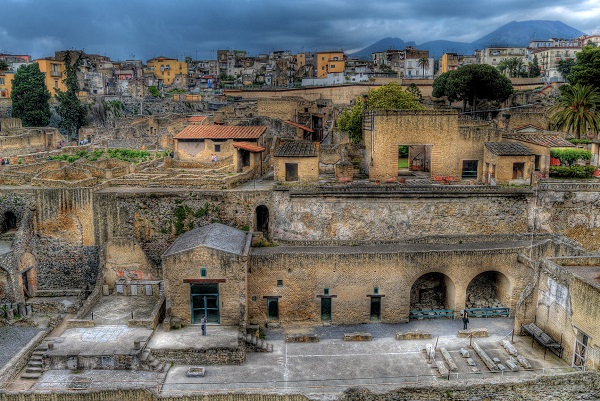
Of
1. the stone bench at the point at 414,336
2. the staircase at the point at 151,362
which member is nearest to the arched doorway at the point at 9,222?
the staircase at the point at 151,362

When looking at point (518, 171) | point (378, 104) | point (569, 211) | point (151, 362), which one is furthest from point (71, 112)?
point (569, 211)

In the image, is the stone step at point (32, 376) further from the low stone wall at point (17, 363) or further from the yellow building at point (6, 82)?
the yellow building at point (6, 82)

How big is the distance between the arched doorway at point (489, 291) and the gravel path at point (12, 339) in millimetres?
18592

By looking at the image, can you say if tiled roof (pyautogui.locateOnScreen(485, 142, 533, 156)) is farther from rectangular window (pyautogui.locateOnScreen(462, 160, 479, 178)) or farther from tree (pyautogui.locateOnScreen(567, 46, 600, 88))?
tree (pyautogui.locateOnScreen(567, 46, 600, 88))

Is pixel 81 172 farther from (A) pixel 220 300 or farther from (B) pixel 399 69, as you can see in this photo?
(B) pixel 399 69

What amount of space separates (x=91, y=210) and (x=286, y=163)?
33.1 ft

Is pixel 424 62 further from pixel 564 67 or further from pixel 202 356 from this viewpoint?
pixel 202 356

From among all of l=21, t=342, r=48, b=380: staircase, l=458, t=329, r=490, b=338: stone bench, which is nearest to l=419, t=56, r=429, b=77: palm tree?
l=458, t=329, r=490, b=338: stone bench

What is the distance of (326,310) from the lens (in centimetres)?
2234

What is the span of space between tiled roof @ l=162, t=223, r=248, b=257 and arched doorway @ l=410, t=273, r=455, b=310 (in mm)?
8354

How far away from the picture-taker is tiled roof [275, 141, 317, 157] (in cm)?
2730

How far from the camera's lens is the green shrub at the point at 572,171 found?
28.0 m

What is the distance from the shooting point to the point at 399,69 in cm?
8438

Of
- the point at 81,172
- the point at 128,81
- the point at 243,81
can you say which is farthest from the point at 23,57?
the point at 81,172
